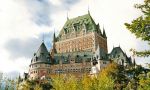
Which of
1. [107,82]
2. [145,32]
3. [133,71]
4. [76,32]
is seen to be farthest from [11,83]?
[76,32]

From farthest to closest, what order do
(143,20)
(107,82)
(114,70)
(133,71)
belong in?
(114,70), (133,71), (107,82), (143,20)

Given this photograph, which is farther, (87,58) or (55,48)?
(55,48)

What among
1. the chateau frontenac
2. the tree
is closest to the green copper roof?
the chateau frontenac

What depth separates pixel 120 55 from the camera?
126 metres

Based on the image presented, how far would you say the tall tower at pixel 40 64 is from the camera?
13162 centimetres

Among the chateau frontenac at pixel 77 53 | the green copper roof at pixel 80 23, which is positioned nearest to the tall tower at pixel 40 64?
the chateau frontenac at pixel 77 53

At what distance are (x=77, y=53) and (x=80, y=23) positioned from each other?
21285 mm

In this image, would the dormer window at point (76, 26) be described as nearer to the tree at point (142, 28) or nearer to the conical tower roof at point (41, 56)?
the conical tower roof at point (41, 56)

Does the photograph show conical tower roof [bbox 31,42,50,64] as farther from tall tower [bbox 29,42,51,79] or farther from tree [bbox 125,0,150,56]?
tree [bbox 125,0,150,56]

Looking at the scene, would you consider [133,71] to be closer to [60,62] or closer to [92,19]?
[60,62]

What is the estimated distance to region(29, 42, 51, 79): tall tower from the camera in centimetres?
13162

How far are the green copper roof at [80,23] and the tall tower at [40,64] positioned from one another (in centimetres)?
2519

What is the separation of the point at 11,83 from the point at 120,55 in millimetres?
80795

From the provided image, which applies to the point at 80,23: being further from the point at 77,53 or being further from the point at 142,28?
the point at 142,28
